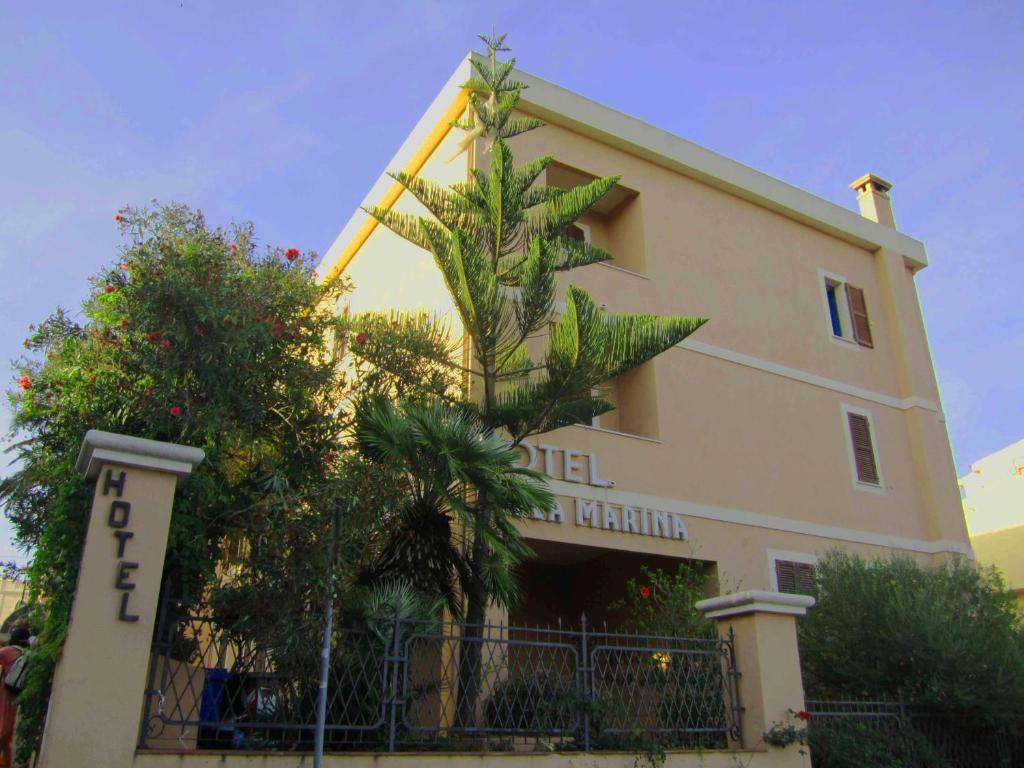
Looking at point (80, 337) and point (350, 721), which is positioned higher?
point (80, 337)

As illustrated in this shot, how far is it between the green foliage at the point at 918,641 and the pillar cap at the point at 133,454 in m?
6.96

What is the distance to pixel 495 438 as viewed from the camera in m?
8.52

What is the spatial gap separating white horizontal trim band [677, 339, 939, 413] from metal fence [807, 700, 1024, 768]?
6.19m

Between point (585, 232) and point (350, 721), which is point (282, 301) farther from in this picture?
point (585, 232)

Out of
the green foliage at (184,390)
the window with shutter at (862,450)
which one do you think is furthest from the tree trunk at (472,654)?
the window with shutter at (862,450)

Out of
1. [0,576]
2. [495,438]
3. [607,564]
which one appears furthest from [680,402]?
[0,576]

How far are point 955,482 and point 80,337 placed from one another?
14.0 meters

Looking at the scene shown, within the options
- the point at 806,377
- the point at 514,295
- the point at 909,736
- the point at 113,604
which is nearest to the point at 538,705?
the point at 113,604

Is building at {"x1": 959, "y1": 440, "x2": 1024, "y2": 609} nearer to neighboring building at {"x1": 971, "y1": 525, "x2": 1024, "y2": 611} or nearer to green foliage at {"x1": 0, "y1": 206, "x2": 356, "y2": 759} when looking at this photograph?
neighboring building at {"x1": 971, "y1": 525, "x2": 1024, "y2": 611}

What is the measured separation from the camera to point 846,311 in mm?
16656

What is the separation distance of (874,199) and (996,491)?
12320 mm

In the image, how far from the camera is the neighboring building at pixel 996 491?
2561 cm

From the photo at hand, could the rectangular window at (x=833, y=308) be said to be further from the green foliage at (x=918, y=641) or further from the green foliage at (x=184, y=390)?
the green foliage at (x=184, y=390)

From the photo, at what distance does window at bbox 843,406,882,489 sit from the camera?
15.2m
